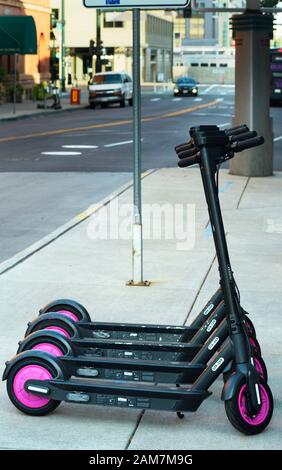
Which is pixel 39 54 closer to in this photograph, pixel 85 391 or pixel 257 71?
pixel 257 71

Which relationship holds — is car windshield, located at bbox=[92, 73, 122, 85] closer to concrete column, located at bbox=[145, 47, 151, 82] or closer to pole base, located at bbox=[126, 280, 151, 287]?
pole base, located at bbox=[126, 280, 151, 287]

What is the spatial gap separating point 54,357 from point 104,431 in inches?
20.5

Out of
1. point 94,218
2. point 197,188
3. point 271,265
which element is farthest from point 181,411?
point 197,188

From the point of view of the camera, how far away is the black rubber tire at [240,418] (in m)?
5.71

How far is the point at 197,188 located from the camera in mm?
17250

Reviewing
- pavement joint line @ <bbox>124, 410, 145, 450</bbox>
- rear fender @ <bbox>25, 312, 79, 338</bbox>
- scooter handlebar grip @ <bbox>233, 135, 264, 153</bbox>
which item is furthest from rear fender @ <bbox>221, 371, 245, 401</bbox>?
rear fender @ <bbox>25, 312, 79, 338</bbox>

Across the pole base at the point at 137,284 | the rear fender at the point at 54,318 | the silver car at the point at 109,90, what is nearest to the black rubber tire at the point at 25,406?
the rear fender at the point at 54,318

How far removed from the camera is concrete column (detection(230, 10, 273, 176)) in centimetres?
1898

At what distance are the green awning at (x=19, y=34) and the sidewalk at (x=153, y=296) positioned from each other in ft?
129

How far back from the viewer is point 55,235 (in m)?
12.5

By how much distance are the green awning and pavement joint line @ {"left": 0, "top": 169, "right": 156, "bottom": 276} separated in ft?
125

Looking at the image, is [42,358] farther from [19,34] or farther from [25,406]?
[19,34]

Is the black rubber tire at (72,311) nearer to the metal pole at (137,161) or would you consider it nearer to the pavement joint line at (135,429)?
the pavement joint line at (135,429)

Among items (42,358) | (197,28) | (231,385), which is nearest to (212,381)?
(231,385)
